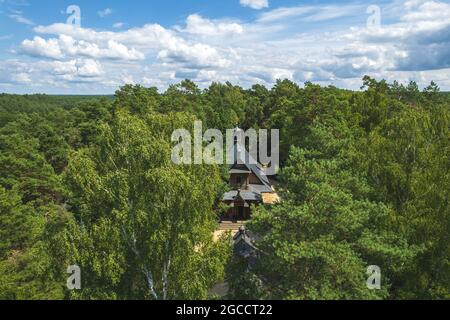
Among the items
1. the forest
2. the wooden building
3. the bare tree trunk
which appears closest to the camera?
the forest

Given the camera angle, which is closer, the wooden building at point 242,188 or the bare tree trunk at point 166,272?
the bare tree trunk at point 166,272

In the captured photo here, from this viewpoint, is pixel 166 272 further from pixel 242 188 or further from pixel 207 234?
pixel 242 188

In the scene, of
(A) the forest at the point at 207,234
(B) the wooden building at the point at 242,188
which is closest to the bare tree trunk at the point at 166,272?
(A) the forest at the point at 207,234

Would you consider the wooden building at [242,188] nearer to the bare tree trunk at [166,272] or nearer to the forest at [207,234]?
the forest at [207,234]

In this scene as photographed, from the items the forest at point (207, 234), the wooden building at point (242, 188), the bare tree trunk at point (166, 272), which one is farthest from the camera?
the wooden building at point (242, 188)

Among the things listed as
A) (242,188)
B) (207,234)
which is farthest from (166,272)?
(242,188)

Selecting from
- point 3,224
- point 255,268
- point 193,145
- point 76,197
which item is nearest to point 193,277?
point 255,268

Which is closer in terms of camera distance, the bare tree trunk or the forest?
the forest

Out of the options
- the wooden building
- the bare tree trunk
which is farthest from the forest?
the wooden building

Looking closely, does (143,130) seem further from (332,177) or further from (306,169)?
(332,177)

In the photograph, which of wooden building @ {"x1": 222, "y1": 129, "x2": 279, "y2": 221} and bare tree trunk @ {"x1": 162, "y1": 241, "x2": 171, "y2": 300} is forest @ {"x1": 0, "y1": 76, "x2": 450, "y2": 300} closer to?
bare tree trunk @ {"x1": 162, "y1": 241, "x2": 171, "y2": 300}
